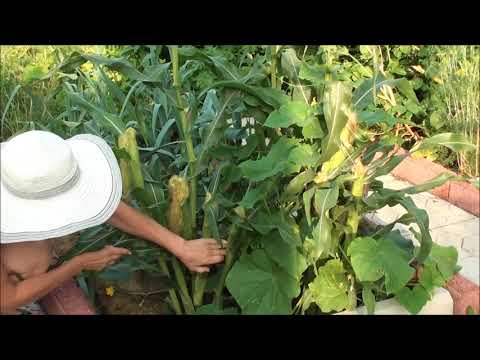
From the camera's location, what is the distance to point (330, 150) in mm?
1868

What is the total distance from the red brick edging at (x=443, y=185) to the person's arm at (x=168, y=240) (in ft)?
3.72

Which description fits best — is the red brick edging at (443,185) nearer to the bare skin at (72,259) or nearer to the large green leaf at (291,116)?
the large green leaf at (291,116)

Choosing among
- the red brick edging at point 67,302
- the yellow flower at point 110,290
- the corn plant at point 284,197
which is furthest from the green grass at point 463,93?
the red brick edging at point 67,302

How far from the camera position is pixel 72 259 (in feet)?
6.11

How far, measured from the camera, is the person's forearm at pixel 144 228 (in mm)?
1878

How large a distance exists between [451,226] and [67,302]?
5.53 feet

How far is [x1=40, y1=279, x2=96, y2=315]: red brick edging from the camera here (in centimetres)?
194

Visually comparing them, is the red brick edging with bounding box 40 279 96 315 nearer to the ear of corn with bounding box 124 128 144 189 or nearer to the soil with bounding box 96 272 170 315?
the soil with bounding box 96 272 170 315

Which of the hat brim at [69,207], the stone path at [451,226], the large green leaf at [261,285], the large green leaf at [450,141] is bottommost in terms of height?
the stone path at [451,226]

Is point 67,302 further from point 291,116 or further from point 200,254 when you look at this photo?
point 291,116

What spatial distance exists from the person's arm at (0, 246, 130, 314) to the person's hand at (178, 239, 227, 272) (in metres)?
0.19

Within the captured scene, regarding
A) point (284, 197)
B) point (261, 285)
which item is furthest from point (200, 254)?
point (284, 197)

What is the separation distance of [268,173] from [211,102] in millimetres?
701

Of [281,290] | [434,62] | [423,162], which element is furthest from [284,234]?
[434,62]
